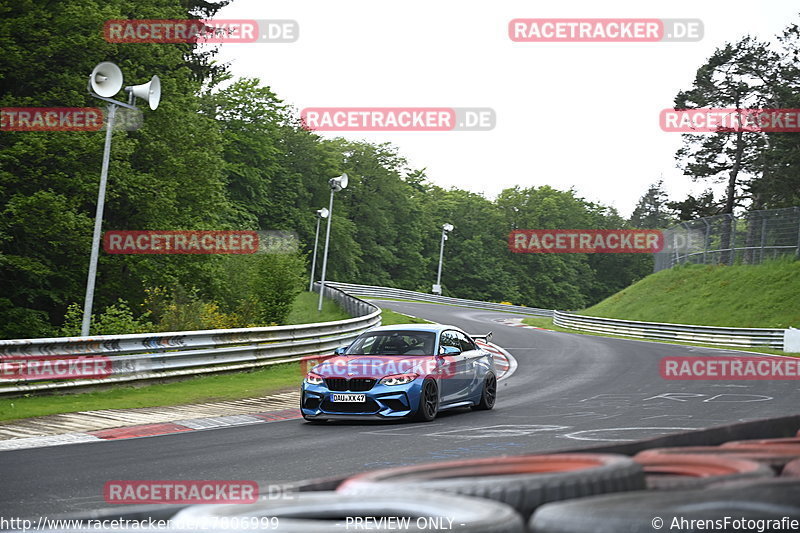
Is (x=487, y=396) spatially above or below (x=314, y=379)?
below

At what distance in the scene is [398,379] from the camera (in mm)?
13477

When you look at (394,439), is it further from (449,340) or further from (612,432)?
(449,340)

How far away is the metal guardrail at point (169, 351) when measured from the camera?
1422cm

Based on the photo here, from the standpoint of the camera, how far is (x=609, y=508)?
94.7 inches

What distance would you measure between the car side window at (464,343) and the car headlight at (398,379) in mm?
2151

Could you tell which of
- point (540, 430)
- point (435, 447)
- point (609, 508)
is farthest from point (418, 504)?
point (540, 430)

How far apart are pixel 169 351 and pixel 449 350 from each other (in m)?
6.22

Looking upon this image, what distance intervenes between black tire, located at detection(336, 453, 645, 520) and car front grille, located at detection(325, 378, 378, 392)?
9908 millimetres

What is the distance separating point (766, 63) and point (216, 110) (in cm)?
4321

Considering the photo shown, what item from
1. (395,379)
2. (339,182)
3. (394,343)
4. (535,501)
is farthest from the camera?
(339,182)
